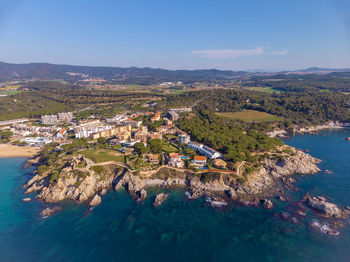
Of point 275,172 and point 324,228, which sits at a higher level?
point 275,172

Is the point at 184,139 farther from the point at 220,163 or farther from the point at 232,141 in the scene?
the point at 220,163

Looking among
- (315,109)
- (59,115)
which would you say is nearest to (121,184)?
(59,115)

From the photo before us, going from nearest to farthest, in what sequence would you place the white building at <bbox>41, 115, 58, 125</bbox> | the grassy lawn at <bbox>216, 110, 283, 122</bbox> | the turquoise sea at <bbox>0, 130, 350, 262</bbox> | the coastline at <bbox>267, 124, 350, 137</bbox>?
the turquoise sea at <bbox>0, 130, 350, 262</bbox> < the coastline at <bbox>267, 124, 350, 137</bbox> < the white building at <bbox>41, 115, 58, 125</bbox> < the grassy lawn at <bbox>216, 110, 283, 122</bbox>

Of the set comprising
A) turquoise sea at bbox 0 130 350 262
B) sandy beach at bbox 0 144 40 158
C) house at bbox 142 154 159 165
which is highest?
house at bbox 142 154 159 165

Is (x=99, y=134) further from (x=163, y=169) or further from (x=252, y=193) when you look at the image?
(x=252, y=193)

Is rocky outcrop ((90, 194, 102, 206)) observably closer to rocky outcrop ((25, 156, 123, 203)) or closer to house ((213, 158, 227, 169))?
rocky outcrop ((25, 156, 123, 203))

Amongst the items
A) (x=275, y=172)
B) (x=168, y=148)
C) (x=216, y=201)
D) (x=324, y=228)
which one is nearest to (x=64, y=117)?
(x=168, y=148)

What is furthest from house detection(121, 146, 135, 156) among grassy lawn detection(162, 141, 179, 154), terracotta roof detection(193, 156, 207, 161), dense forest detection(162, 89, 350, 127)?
dense forest detection(162, 89, 350, 127)
